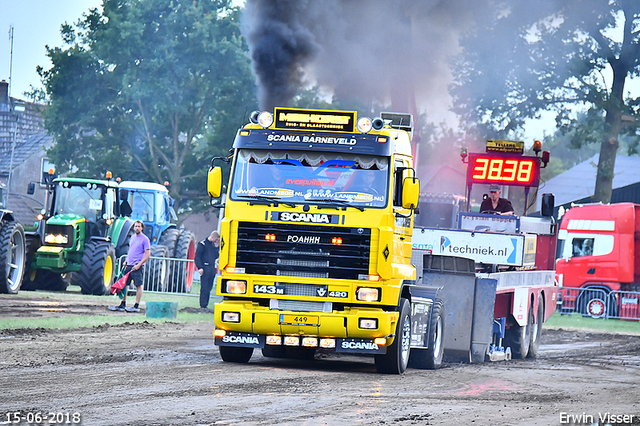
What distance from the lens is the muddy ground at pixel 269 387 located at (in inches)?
336

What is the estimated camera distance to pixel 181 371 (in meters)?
11.4

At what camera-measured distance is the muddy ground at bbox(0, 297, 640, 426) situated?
28.0ft

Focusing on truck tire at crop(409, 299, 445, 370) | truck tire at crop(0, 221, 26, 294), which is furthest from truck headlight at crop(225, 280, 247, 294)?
truck tire at crop(0, 221, 26, 294)

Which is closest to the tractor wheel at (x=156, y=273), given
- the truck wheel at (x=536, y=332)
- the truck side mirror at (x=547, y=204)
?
the truck wheel at (x=536, y=332)

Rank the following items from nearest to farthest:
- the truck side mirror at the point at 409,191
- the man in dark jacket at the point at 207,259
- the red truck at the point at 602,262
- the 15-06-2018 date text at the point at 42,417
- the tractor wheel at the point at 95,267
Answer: the 15-06-2018 date text at the point at 42,417 < the truck side mirror at the point at 409,191 < the man in dark jacket at the point at 207,259 < the tractor wheel at the point at 95,267 < the red truck at the point at 602,262

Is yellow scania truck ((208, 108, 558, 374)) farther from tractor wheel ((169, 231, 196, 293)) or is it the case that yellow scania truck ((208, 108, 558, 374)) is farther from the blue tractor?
the blue tractor

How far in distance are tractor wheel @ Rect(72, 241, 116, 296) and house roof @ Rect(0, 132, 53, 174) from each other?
32.2m

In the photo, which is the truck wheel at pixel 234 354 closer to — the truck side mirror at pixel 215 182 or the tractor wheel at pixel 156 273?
the truck side mirror at pixel 215 182

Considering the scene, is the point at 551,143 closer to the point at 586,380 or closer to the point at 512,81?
the point at 512,81

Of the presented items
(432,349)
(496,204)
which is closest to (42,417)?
(432,349)

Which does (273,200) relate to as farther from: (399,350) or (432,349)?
(432,349)

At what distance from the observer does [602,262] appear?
1204 inches

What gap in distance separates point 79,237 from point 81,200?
4.19 feet

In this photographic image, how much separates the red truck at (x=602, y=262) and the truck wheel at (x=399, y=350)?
59.1ft
